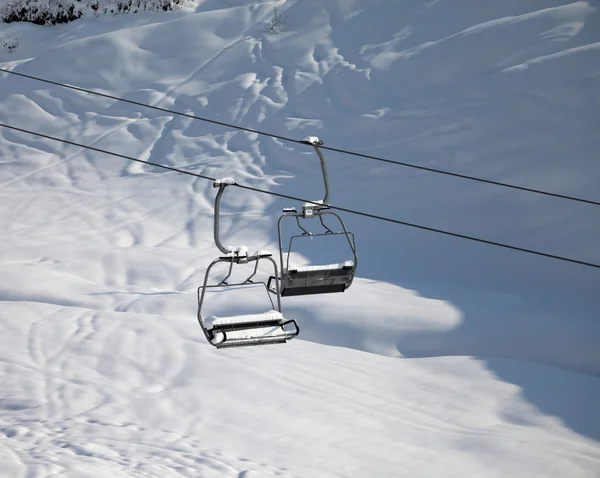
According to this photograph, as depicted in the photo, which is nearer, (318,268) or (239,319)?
(239,319)

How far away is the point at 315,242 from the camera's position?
15.6 meters

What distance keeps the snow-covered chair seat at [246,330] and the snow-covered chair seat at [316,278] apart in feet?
1.33

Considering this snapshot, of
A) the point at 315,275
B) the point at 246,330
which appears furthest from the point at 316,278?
the point at 246,330

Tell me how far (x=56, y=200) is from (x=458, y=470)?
35.5 ft

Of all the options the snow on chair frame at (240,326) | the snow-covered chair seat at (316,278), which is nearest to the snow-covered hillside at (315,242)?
the snow-covered chair seat at (316,278)

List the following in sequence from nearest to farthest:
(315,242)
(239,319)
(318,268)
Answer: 1. (239,319)
2. (318,268)
3. (315,242)

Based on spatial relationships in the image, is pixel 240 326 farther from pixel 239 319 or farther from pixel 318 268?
pixel 318 268

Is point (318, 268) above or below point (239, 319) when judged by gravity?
above

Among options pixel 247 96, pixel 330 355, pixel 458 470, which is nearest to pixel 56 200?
pixel 247 96

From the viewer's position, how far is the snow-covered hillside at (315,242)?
10.3 meters

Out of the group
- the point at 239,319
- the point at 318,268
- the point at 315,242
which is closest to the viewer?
the point at 239,319

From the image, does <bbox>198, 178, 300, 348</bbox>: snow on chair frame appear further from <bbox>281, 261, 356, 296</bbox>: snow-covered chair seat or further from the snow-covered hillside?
the snow-covered hillside

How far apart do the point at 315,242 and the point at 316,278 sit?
8.37 metres

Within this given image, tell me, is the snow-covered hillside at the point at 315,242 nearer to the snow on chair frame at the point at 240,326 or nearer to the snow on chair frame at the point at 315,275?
the snow on chair frame at the point at 315,275
